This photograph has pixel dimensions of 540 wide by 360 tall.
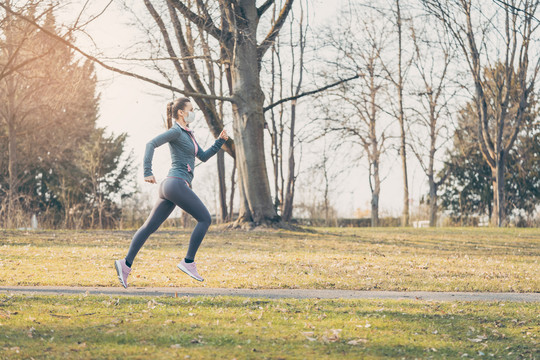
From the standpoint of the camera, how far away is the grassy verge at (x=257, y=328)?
17.9ft

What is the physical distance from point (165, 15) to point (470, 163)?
28999 millimetres

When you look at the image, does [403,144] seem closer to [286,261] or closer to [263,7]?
[263,7]

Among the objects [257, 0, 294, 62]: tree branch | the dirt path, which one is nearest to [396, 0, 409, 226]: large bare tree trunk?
[257, 0, 294, 62]: tree branch

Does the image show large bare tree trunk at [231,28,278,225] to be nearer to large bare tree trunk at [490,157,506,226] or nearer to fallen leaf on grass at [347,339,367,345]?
fallen leaf on grass at [347,339,367,345]

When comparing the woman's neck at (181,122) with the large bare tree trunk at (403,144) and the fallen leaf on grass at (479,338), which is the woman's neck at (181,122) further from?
the large bare tree trunk at (403,144)

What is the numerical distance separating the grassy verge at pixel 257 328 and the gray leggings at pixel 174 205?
2.60 feet

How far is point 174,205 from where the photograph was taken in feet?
25.9

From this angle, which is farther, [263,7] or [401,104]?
[401,104]

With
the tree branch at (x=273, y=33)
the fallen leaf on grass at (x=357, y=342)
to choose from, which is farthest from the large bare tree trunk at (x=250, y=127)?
the fallen leaf on grass at (x=357, y=342)

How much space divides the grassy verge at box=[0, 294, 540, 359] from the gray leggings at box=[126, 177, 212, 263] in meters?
0.79

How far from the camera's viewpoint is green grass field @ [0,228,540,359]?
557 centimetres

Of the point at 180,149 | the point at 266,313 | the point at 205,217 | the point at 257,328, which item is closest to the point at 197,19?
the point at 180,149

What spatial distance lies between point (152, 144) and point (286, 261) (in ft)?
20.4

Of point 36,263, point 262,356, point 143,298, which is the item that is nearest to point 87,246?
point 36,263
